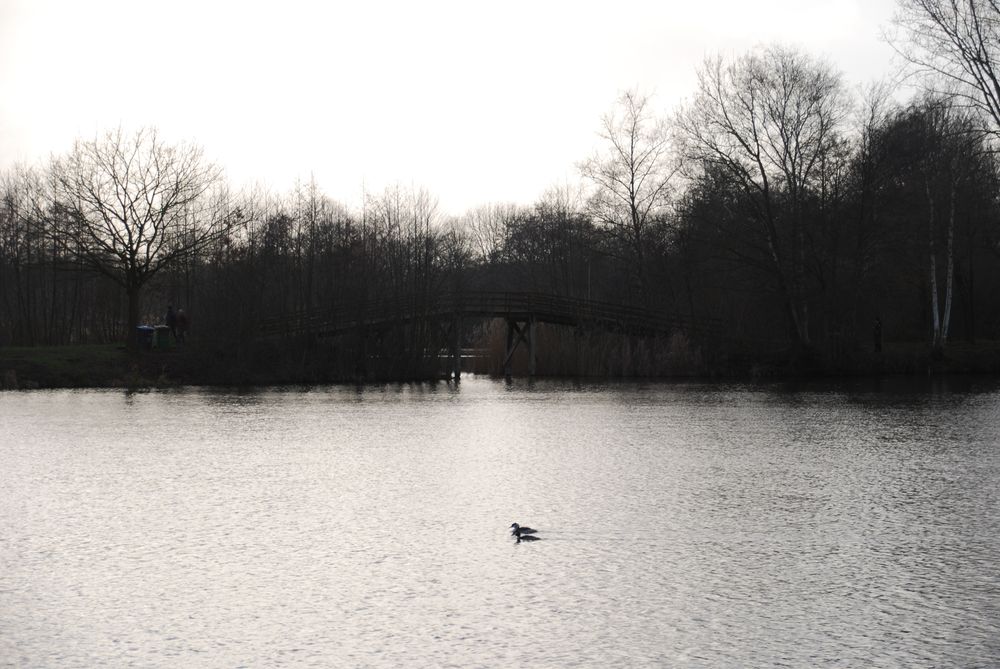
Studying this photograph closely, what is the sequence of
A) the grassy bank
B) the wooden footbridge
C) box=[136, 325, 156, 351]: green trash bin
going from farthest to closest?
box=[136, 325, 156, 351]: green trash bin < the wooden footbridge < the grassy bank

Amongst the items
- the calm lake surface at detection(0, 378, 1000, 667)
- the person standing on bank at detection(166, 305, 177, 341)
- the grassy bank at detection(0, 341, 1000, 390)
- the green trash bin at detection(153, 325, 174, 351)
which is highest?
the person standing on bank at detection(166, 305, 177, 341)

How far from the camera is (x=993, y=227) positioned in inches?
1703

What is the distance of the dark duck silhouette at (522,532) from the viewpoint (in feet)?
31.8

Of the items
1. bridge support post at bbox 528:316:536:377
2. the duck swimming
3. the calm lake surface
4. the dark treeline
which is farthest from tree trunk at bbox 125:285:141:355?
the duck swimming

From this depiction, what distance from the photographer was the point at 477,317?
46812 millimetres

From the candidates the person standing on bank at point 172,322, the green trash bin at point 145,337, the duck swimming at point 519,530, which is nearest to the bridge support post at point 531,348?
the person standing on bank at point 172,322

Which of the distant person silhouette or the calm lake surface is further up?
the distant person silhouette

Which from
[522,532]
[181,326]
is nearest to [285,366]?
[181,326]

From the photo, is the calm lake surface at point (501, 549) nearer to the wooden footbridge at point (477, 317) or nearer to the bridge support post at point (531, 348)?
the wooden footbridge at point (477, 317)

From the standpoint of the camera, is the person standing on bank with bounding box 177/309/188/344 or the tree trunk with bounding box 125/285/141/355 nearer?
the tree trunk with bounding box 125/285/141/355

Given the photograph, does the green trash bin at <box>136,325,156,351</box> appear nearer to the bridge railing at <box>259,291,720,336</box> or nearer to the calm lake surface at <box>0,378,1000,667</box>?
the bridge railing at <box>259,291,720,336</box>

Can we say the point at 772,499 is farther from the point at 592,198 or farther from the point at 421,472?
the point at 592,198

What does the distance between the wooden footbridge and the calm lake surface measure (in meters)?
21.9

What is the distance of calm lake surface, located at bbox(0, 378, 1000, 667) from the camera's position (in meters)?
6.63
